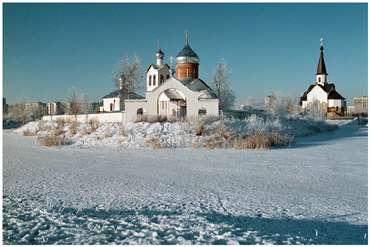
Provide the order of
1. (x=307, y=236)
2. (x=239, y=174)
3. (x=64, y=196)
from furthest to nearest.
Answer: (x=239, y=174), (x=64, y=196), (x=307, y=236)

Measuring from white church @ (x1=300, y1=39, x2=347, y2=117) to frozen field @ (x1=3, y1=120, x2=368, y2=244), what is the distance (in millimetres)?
51287

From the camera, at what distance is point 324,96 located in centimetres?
5988

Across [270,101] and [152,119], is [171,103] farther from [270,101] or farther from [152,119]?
[270,101]

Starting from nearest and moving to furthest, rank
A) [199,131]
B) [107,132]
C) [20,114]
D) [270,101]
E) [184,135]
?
[184,135]
[199,131]
[107,132]
[20,114]
[270,101]

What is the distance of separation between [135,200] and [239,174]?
12.5 feet

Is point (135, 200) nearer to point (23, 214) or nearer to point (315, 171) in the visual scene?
point (23, 214)

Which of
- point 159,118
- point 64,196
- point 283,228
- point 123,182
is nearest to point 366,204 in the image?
point 283,228

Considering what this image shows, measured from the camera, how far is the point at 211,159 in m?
12.6

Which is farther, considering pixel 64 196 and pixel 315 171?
pixel 315 171

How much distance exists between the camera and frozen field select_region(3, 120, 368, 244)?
175 inches

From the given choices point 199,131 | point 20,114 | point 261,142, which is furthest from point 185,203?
point 20,114

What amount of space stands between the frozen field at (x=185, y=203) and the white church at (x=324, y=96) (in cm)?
5129

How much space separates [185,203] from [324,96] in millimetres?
59105

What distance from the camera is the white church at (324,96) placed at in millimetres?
58594
